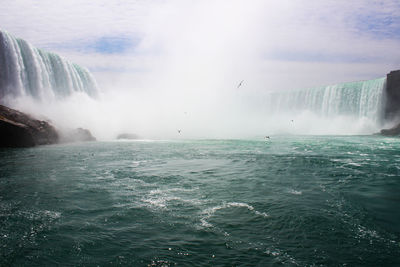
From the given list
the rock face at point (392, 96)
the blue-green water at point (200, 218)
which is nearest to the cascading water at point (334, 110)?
the rock face at point (392, 96)

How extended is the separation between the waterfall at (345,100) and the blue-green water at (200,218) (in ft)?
140

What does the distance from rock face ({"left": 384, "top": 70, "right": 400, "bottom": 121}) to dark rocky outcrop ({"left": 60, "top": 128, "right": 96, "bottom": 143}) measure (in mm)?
46799

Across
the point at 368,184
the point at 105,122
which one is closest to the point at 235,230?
the point at 368,184

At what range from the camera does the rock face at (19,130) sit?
22994mm

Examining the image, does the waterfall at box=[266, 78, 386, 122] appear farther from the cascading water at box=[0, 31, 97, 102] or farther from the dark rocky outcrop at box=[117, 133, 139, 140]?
the cascading water at box=[0, 31, 97, 102]

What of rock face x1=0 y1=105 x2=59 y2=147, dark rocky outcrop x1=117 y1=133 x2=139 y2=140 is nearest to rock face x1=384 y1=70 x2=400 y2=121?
dark rocky outcrop x1=117 y1=133 x2=139 y2=140

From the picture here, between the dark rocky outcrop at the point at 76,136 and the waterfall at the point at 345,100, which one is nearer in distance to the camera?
the dark rocky outcrop at the point at 76,136

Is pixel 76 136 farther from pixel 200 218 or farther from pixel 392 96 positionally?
pixel 392 96

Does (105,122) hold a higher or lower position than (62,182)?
higher

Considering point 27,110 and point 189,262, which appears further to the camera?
point 27,110

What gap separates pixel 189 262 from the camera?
520 centimetres

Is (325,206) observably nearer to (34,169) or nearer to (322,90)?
(34,169)

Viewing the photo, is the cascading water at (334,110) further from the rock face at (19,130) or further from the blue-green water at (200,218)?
the blue-green water at (200,218)

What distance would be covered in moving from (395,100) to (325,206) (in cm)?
4947
